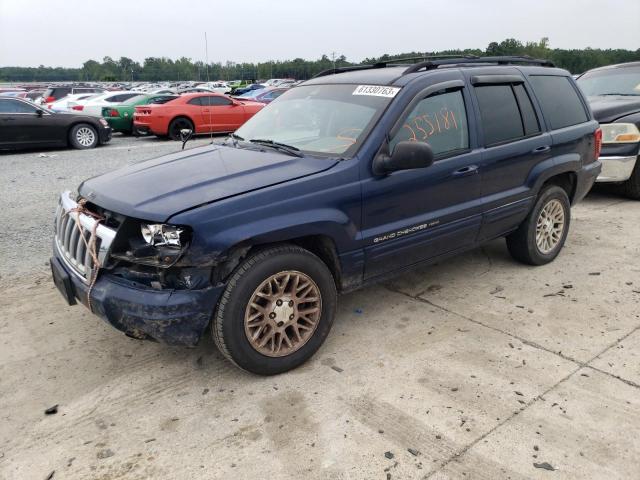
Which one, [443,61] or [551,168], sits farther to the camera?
[551,168]

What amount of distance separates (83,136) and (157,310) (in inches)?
454

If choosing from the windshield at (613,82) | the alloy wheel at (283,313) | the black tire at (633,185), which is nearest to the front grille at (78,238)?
the alloy wheel at (283,313)

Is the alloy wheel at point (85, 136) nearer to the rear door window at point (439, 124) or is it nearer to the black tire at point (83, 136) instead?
the black tire at point (83, 136)

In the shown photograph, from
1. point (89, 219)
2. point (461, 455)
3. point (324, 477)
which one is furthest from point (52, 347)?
point (461, 455)

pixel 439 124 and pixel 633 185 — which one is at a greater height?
pixel 439 124

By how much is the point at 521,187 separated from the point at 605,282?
1113 millimetres

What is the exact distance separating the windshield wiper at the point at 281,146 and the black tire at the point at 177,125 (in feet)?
36.8

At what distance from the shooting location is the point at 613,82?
8.41 meters

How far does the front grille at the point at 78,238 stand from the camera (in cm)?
300

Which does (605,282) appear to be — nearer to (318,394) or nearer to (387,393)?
(387,393)

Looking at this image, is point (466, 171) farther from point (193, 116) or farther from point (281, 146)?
point (193, 116)

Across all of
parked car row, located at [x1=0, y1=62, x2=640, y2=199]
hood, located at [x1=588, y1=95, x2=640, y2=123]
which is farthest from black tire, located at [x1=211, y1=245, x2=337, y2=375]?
hood, located at [x1=588, y1=95, x2=640, y2=123]

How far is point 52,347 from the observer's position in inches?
142

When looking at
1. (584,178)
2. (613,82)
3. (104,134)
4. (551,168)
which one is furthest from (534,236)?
(104,134)
